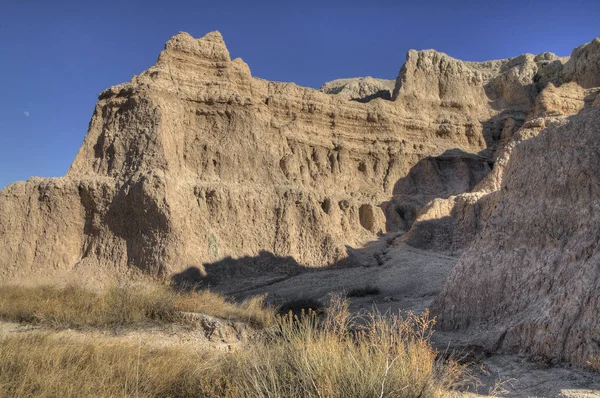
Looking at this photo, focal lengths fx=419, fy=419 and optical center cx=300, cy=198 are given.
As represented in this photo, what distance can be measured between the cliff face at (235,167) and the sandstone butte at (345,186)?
8cm

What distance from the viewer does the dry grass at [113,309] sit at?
7277 millimetres

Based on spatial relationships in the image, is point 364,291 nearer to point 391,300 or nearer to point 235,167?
point 391,300

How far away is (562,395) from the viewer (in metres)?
4.32

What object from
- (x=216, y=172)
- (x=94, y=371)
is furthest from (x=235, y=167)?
(x=94, y=371)

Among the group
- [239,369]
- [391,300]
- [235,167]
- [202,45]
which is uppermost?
[202,45]

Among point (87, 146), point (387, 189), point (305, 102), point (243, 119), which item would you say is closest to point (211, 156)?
point (243, 119)

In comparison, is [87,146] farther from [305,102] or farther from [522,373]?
[522,373]

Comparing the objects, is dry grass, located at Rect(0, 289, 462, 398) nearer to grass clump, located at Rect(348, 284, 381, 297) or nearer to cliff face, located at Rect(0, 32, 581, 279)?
grass clump, located at Rect(348, 284, 381, 297)

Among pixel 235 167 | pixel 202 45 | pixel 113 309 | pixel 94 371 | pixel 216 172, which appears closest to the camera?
pixel 94 371

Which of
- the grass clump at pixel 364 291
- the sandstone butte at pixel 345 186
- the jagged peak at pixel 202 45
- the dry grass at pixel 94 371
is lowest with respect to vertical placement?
the grass clump at pixel 364 291

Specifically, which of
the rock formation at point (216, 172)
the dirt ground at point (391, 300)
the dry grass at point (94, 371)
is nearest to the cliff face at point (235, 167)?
the rock formation at point (216, 172)

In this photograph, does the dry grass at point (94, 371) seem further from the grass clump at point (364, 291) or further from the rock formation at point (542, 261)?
the grass clump at point (364, 291)

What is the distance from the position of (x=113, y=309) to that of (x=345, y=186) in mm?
21979

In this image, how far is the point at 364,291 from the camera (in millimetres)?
14297
